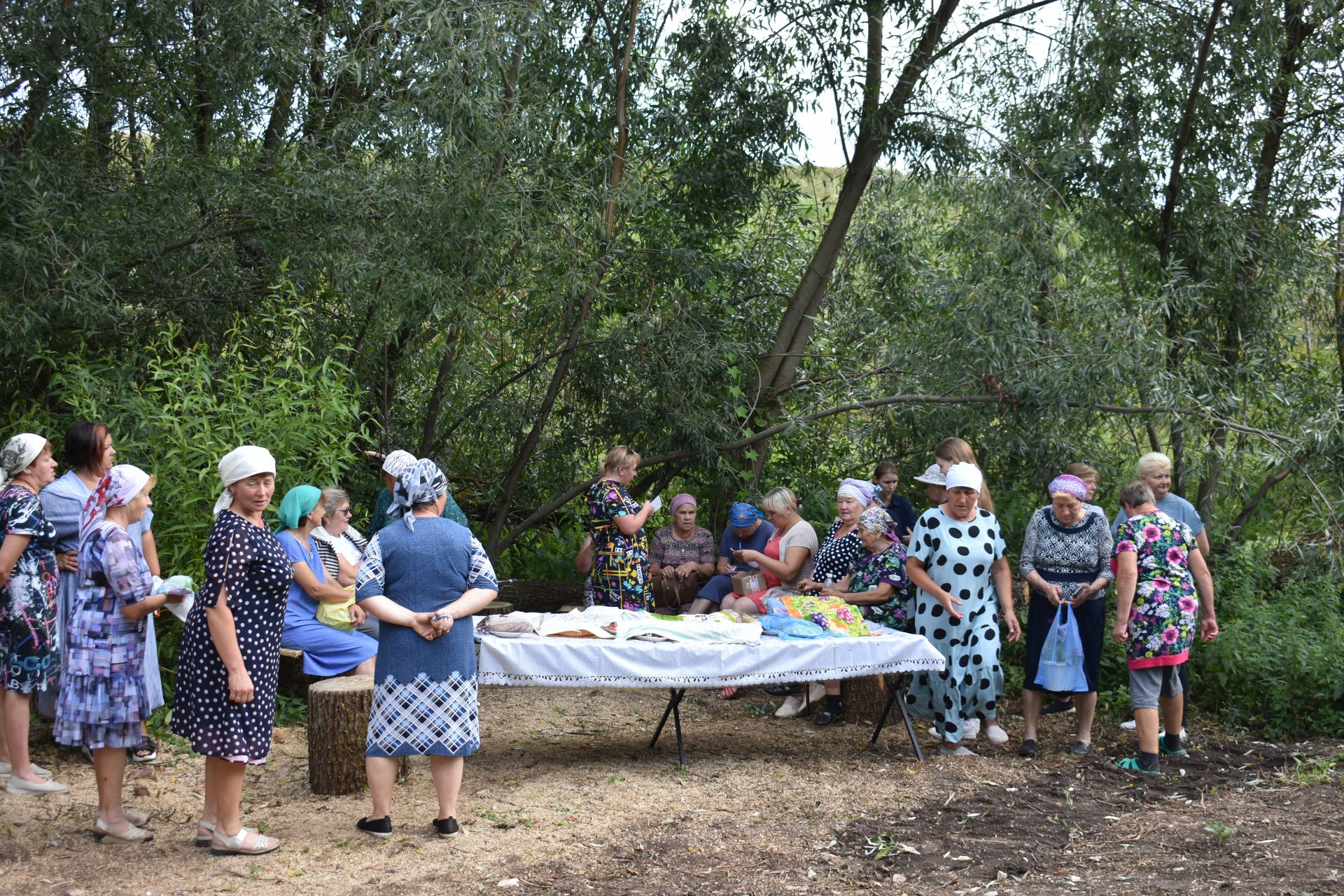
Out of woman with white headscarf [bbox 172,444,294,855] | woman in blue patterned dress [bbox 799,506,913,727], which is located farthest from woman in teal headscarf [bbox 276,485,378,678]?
woman in blue patterned dress [bbox 799,506,913,727]

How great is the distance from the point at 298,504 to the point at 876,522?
321 centimetres

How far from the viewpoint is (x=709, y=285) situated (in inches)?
345

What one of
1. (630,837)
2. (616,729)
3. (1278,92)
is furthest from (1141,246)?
(630,837)

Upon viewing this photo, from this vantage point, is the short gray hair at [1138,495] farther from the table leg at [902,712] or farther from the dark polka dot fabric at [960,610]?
the table leg at [902,712]

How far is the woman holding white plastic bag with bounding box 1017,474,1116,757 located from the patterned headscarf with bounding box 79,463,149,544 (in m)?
4.33

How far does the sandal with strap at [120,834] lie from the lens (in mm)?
4621

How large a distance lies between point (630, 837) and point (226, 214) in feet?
15.0

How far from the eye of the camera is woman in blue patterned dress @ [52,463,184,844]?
14.6ft

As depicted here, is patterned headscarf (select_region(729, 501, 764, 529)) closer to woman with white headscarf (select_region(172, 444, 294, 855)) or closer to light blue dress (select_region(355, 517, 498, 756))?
light blue dress (select_region(355, 517, 498, 756))

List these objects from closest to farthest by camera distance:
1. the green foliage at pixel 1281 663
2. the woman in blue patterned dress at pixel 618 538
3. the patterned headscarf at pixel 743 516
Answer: the green foliage at pixel 1281 663 < the woman in blue patterned dress at pixel 618 538 < the patterned headscarf at pixel 743 516

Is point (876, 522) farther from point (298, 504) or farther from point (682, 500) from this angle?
point (298, 504)

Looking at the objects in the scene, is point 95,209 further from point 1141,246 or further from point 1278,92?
point 1278,92

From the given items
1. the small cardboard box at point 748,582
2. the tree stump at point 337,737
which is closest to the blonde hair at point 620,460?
the small cardboard box at point 748,582

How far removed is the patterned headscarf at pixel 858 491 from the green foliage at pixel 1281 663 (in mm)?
2378
